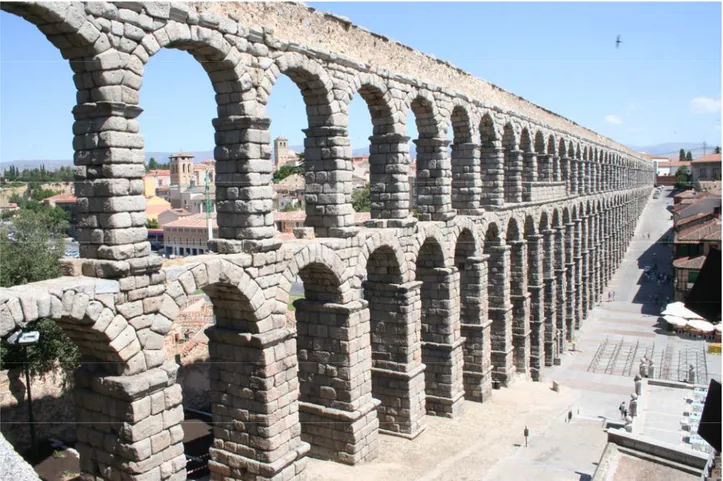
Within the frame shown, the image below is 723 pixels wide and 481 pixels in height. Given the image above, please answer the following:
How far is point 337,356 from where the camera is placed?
15242mm

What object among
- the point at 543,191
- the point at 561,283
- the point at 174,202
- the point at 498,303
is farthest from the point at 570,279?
the point at 174,202

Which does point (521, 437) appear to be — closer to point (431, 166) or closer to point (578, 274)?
point (431, 166)

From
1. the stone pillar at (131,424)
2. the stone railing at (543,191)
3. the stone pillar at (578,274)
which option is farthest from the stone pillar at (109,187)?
the stone pillar at (578,274)

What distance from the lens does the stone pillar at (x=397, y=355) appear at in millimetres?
17469

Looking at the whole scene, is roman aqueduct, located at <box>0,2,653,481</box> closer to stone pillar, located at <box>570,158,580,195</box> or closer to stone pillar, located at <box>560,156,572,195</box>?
stone pillar, located at <box>560,156,572,195</box>

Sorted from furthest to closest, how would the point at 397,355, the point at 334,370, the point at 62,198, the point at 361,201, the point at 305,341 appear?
the point at 361,201, the point at 62,198, the point at 397,355, the point at 305,341, the point at 334,370

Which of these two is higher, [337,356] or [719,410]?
[719,410]

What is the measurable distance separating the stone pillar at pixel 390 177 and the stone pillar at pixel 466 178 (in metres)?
4.90

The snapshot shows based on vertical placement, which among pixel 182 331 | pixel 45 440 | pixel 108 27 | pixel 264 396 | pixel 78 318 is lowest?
pixel 45 440

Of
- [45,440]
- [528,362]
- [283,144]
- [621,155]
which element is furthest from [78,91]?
[283,144]

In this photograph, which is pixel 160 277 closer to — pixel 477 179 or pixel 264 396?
pixel 264 396

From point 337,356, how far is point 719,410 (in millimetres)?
9515

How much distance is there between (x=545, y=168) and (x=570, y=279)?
725cm

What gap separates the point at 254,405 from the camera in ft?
42.0
